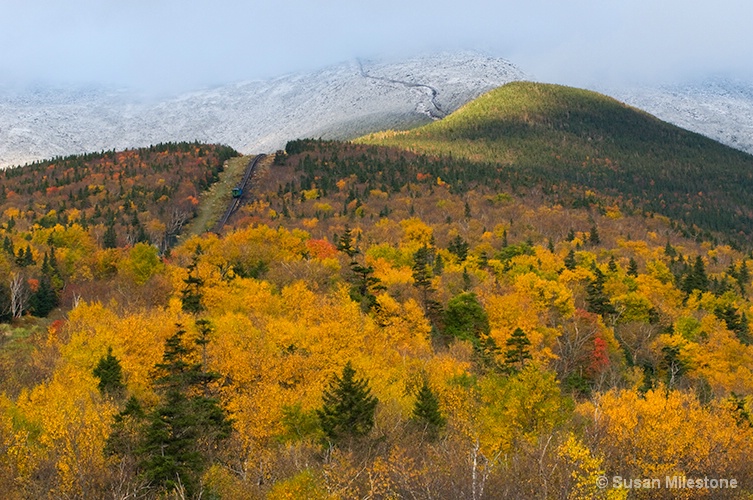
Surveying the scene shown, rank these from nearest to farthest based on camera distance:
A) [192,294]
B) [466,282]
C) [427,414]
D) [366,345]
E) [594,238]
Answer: [427,414] → [366,345] → [192,294] → [466,282] → [594,238]

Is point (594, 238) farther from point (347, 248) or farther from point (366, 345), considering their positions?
point (366, 345)

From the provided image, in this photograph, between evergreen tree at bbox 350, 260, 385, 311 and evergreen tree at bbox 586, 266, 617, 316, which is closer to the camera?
evergreen tree at bbox 350, 260, 385, 311

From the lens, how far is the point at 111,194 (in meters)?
163

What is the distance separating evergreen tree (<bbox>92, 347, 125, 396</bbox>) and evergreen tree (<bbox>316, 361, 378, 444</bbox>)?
19.9m

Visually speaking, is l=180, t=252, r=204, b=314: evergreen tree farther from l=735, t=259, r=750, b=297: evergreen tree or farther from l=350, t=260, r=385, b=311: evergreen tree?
l=735, t=259, r=750, b=297: evergreen tree

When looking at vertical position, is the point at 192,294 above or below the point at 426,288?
above

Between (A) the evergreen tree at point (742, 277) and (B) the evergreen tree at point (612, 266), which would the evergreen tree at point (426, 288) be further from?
(A) the evergreen tree at point (742, 277)

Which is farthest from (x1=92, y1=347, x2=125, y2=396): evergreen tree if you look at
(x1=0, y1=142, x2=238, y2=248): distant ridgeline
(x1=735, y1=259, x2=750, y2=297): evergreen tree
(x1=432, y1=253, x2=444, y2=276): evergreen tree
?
(x1=735, y1=259, x2=750, y2=297): evergreen tree

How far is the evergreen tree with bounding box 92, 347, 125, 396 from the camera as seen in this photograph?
51281mm

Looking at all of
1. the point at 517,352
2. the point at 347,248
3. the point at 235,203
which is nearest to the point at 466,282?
the point at 347,248

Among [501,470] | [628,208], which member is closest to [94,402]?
[501,470]

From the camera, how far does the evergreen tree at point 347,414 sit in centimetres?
3950

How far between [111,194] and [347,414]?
141222 mm

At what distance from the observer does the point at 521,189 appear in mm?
173500
